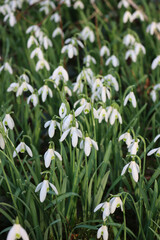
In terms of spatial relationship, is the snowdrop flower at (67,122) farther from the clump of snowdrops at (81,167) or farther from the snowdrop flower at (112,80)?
the snowdrop flower at (112,80)

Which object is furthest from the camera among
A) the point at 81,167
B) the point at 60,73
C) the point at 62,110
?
the point at 60,73

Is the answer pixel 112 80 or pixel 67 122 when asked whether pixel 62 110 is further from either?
pixel 112 80

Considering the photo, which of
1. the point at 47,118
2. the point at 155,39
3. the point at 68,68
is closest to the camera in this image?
the point at 47,118

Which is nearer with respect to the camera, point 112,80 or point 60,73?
point 60,73

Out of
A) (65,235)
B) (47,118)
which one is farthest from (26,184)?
(47,118)

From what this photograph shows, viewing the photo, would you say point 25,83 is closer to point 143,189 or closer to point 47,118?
point 47,118

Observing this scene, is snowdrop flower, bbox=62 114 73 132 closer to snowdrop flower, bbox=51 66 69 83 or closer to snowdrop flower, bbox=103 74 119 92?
snowdrop flower, bbox=51 66 69 83

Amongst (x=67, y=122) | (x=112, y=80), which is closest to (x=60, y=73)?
(x=112, y=80)

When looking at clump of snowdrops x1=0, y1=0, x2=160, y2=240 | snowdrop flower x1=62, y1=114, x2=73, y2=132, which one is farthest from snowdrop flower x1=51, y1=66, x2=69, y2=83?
snowdrop flower x1=62, y1=114, x2=73, y2=132

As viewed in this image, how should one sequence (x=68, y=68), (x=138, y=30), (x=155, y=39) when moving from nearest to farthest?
1. (x=68, y=68)
2. (x=155, y=39)
3. (x=138, y=30)

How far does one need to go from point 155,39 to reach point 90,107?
82.5 inches

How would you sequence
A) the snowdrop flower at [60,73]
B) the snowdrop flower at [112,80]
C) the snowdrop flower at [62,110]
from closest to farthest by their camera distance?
1. the snowdrop flower at [62,110]
2. the snowdrop flower at [60,73]
3. the snowdrop flower at [112,80]

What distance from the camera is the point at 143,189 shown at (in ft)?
6.12

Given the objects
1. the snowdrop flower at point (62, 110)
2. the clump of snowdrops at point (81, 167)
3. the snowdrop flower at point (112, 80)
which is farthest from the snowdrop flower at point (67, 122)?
the snowdrop flower at point (112, 80)
